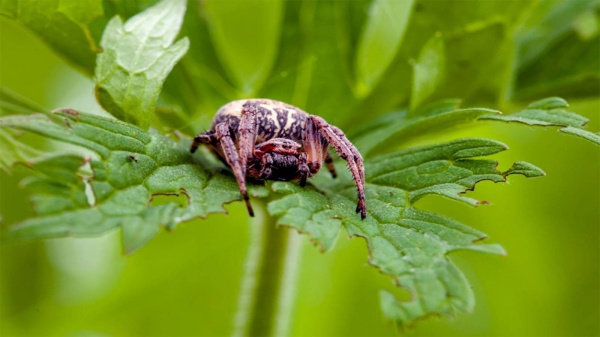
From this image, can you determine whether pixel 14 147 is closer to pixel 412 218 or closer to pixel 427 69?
pixel 412 218

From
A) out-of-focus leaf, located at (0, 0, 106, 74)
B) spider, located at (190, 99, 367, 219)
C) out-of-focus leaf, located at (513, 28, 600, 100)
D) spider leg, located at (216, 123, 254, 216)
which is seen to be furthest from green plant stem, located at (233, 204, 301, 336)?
out-of-focus leaf, located at (513, 28, 600, 100)

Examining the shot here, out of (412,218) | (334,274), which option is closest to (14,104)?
(412,218)

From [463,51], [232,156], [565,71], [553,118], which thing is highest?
[565,71]

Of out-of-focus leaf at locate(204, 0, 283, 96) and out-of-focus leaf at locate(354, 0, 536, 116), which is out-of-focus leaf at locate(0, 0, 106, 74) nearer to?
out-of-focus leaf at locate(354, 0, 536, 116)

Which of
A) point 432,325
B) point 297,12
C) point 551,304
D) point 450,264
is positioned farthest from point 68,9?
point 551,304

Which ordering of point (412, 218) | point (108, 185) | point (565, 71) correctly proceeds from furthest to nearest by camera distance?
1. point (565, 71)
2. point (412, 218)
3. point (108, 185)
